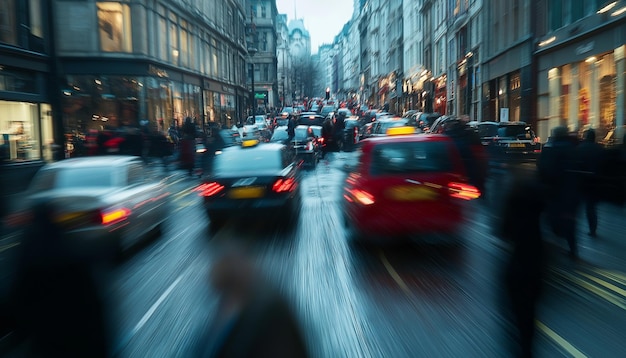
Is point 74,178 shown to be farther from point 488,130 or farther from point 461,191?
point 488,130

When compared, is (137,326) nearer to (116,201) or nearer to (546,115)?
(116,201)

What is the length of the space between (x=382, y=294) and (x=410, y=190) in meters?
2.18

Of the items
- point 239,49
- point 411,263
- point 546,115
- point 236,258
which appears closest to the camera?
point 236,258

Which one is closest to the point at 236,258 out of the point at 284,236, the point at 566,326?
the point at 566,326

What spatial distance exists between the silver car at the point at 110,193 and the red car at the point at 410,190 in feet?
11.2

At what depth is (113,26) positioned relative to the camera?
110 ft

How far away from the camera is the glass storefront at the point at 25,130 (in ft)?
77.4

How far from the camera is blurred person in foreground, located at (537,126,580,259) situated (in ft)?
28.5

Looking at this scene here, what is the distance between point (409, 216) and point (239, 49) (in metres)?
59.8

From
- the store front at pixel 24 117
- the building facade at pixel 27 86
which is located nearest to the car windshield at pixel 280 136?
the building facade at pixel 27 86

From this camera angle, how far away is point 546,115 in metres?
29.0

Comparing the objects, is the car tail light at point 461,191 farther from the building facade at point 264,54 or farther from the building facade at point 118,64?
the building facade at point 264,54

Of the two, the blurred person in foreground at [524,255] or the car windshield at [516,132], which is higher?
the car windshield at [516,132]

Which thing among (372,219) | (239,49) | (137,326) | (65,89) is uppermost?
(239,49)
